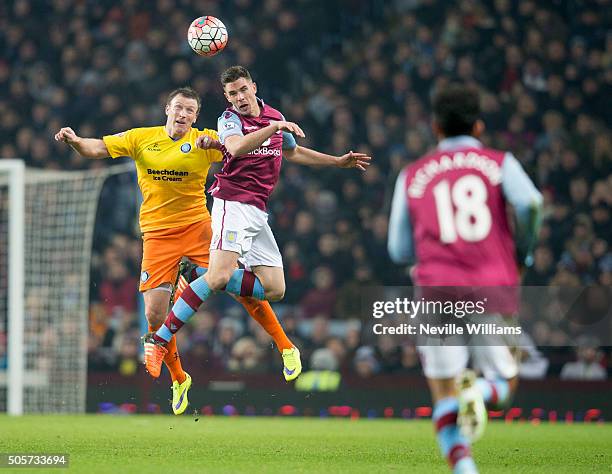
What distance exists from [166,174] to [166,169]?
0.04m

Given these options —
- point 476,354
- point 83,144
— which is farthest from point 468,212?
point 83,144

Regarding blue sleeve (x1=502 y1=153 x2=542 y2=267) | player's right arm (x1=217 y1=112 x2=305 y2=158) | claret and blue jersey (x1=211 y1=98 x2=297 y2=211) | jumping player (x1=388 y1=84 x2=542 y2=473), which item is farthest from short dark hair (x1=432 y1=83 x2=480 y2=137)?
claret and blue jersey (x1=211 y1=98 x2=297 y2=211)

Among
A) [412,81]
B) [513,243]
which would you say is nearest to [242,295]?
[513,243]

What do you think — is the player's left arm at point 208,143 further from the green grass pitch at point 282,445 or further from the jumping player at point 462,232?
the jumping player at point 462,232

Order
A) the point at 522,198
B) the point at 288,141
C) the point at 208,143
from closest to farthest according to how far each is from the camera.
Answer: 1. the point at 522,198
2. the point at 208,143
3. the point at 288,141

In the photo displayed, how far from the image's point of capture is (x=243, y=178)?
27.4ft

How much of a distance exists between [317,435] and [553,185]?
Result: 6.17 meters

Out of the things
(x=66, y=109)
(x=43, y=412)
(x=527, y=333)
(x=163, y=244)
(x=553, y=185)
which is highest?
(x=66, y=109)

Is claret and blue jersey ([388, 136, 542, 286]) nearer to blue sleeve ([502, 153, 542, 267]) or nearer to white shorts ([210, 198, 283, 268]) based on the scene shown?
blue sleeve ([502, 153, 542, 267])

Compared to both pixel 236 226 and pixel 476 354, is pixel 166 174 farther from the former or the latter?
pixel 476 354

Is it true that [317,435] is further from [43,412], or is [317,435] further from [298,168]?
[298,168]

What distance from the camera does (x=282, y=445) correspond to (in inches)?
338

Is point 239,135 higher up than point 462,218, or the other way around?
point 239,135

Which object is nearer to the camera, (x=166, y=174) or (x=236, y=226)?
(x=236, y=226)
